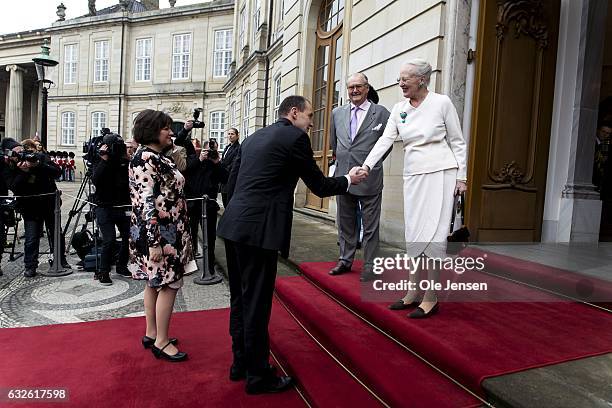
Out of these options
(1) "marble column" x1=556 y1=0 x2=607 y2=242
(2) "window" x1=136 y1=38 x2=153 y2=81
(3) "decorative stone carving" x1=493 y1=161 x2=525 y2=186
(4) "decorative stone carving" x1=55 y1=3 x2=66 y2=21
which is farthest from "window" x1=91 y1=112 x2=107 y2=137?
(1) "marble column" x1=556 y1=0 x2=607 y2=242

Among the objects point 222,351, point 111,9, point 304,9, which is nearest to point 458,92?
point 222,351

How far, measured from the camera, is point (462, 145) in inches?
120

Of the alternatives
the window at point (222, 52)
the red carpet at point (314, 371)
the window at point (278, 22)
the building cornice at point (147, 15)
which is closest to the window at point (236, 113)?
the window at point (278, 22)

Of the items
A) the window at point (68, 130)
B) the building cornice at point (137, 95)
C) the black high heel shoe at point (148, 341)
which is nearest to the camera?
the black high heel shoe at point (148, 341)

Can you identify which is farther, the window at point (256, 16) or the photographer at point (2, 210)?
the window at point (256, 16)

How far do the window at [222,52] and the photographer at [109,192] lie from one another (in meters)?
26.6

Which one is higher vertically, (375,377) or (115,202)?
(115,202)

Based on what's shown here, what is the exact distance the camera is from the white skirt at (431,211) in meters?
3.04

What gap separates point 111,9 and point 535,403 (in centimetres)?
4665

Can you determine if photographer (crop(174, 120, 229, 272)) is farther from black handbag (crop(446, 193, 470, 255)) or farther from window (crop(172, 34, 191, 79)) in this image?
window (crop(172, 34, 191, 79))

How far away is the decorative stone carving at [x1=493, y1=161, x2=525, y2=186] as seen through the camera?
5031 mm

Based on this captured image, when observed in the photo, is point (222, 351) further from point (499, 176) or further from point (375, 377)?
point (499, 176)

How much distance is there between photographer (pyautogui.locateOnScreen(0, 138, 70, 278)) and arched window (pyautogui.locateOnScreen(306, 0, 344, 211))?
5471 mm

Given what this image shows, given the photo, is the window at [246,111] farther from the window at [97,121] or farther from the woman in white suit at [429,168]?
the window at [97,121]
